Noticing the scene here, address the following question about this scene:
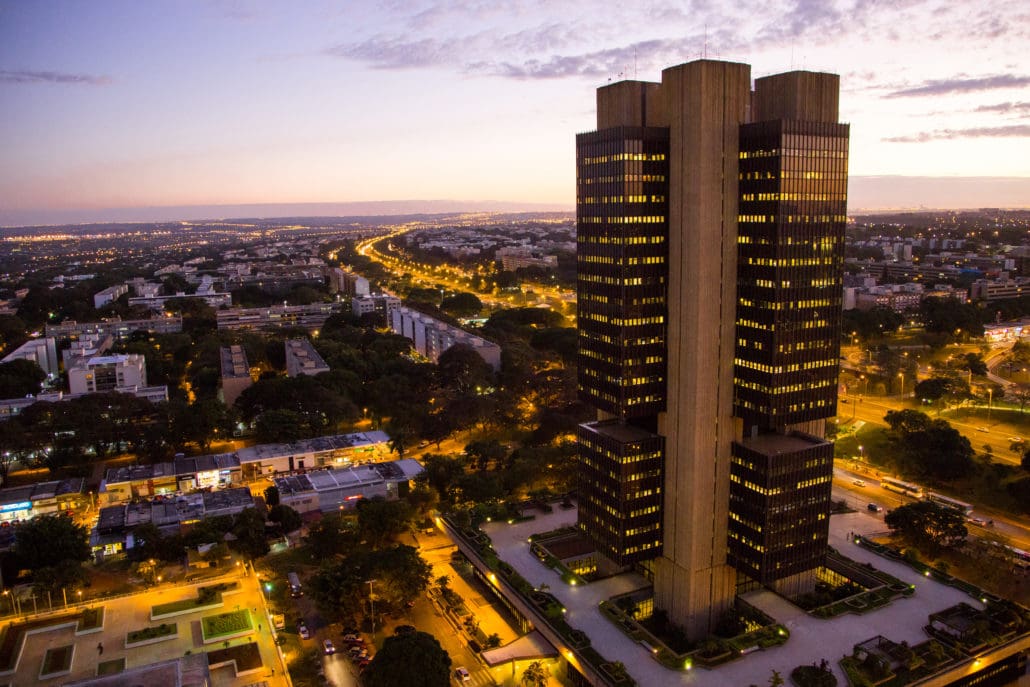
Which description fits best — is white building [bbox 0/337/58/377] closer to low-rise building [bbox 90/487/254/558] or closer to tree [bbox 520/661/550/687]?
low-rise building [bbox 90/487/254/558]

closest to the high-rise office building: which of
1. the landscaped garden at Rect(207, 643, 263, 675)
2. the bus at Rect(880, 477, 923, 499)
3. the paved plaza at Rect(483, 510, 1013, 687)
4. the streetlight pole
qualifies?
the paved plaza at Rect(483, 510, 1013, 687)

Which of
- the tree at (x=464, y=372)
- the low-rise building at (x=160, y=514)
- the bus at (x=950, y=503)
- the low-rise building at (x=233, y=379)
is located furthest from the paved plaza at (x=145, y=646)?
the bus at (x=950, y=503)

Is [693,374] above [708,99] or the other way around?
the other way around

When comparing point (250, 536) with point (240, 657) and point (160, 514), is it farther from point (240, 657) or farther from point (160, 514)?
point (160, 514)

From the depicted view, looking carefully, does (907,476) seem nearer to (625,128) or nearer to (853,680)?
(853,680)

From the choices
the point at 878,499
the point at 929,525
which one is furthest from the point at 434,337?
the point at 929,525

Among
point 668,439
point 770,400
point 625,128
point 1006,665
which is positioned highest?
point 625,128

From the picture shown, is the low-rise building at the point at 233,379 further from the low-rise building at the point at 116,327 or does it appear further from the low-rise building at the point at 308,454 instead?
the low-rise building at the point at 116,327

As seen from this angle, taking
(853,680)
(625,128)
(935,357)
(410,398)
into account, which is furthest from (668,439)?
(935,357)
